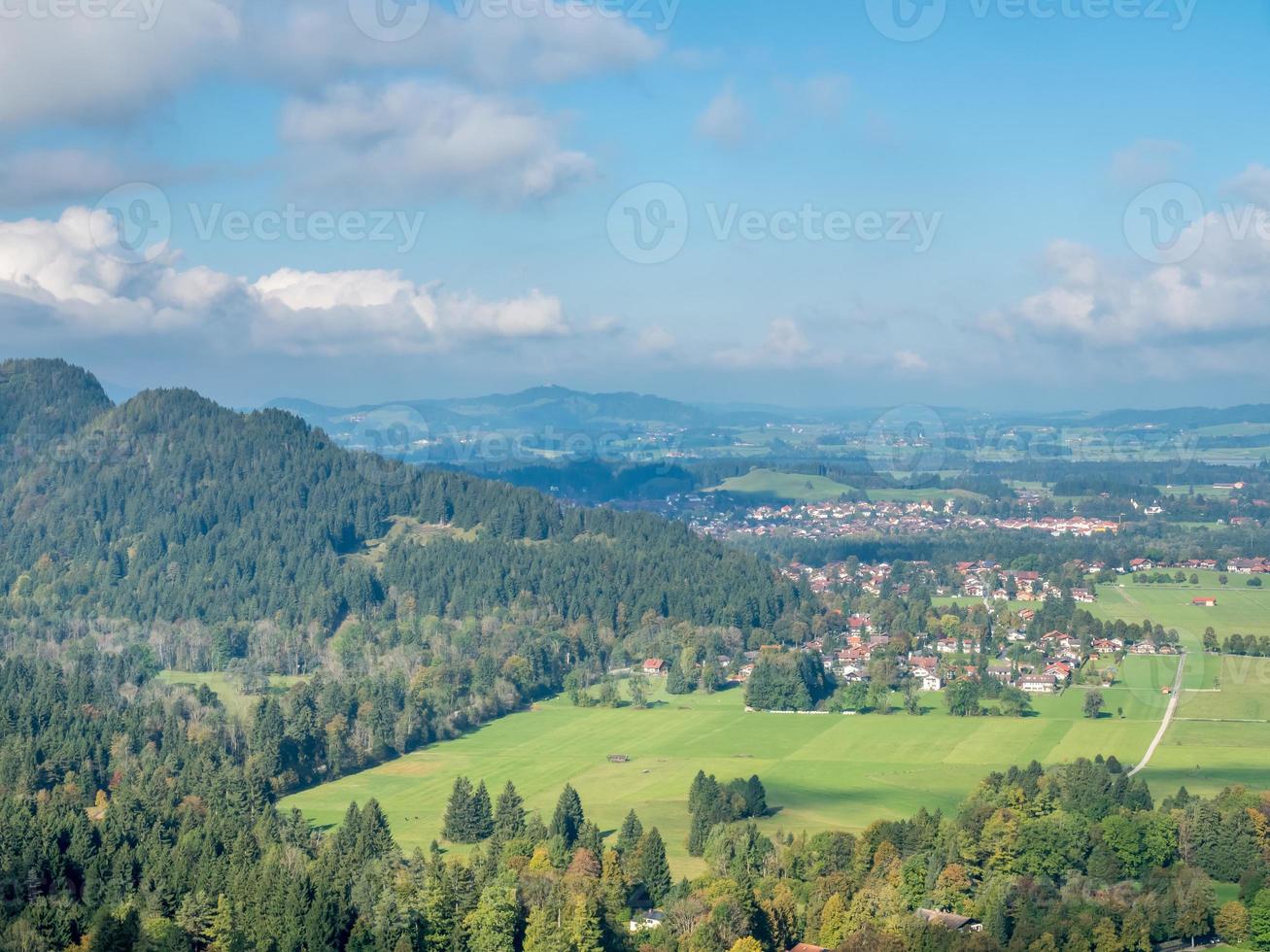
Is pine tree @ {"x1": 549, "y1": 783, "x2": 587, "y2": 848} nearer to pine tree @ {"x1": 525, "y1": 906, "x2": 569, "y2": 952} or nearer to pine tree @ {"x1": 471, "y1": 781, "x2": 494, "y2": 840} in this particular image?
pine tree @ {"x1": 471, "y1": 781, "x2": 494, "y2": 840}

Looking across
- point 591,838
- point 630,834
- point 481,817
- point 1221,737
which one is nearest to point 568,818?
point 591,838

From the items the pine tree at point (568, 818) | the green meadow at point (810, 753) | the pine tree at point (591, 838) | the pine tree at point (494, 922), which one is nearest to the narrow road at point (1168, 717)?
the green meadow at point (810, 753)

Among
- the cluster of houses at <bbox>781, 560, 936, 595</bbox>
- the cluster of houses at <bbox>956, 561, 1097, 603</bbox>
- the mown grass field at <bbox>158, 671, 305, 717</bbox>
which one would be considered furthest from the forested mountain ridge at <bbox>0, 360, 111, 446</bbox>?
the cluster of houses at <bbox>956, 561, 1097, 603</bbox>

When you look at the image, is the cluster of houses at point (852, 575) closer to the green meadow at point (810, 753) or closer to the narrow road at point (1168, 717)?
the narrow road at point (1168, 717)

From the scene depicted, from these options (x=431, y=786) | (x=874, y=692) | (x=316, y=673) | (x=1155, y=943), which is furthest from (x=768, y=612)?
(x=1155, y=943)

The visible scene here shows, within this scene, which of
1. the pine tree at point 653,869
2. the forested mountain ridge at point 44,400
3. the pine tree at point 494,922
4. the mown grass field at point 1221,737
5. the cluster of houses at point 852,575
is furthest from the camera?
the forested mountain ridge at point 44,400

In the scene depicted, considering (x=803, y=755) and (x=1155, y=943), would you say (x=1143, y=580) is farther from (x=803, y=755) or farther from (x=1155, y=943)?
(x=1155, y=943)
